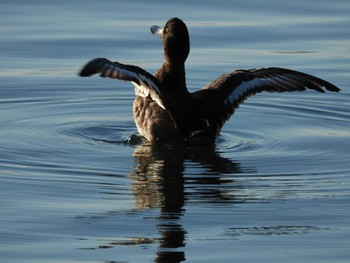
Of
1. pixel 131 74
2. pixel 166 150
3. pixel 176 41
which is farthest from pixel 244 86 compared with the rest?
pixel 131 74

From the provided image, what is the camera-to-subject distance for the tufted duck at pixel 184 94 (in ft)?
37.0

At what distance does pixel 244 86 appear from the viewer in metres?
12.0

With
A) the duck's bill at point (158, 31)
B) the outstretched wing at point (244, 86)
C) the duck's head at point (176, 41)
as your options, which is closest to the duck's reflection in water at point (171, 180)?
the outstretched wing at point (244, 86)

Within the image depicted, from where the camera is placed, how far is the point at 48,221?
8.40 meters

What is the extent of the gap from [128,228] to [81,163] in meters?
2.23

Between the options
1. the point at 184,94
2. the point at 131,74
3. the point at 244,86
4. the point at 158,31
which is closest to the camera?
the point at 131,74

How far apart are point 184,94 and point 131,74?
1.24 meters

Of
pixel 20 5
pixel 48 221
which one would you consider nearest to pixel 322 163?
pixel 48 221

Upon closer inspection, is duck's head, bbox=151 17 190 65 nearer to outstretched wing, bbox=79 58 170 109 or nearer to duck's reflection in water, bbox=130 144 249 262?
outstretched wing, bbox=79 58 170 109

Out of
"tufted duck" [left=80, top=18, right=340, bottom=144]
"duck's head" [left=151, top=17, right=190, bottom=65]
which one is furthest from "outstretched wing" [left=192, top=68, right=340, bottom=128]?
"duck's head" [left=151, top=17, right=190, bottom=65]

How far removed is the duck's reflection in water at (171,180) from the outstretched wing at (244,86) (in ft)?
1.71

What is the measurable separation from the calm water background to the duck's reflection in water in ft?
0.05

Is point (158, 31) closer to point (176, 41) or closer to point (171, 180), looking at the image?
point (176, 41)

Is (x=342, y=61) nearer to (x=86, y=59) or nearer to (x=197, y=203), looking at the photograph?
(x=86, y=59)
